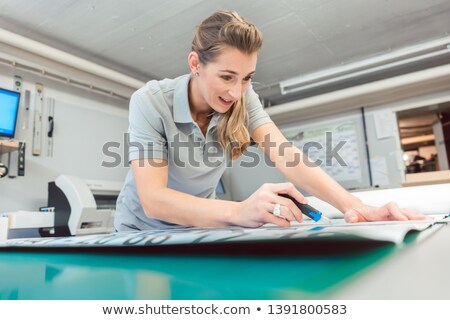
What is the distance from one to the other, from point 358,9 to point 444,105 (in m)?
1.91

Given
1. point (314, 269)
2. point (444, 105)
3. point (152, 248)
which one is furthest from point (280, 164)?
point (444, 105)

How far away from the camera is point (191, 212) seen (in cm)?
74

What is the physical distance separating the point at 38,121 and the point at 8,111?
15.6 inches

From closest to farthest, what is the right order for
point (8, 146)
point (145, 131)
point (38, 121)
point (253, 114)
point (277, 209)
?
point (277, 209), point (145, 131), point (253, 114), point (8, 146), point (38, 121)

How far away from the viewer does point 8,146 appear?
2701 mm

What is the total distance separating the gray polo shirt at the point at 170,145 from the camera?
94 cm

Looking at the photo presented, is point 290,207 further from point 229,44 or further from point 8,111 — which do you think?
point 8,111

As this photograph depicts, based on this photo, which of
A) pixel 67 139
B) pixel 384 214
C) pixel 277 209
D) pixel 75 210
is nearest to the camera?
pixel 277 209

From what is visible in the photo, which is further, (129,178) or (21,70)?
(21,70)

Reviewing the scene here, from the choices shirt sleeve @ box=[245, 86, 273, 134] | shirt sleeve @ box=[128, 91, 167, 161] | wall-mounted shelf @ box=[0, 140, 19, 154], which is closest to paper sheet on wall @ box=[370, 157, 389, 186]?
shirt sleeve @ box=[245, 86, 273, 134]

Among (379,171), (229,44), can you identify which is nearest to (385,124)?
(379,171)

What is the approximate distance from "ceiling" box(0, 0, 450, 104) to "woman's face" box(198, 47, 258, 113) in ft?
5.50

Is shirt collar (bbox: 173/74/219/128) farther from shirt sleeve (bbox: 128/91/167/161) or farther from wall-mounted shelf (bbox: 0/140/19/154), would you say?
wall-mounted shelf (bbox: 0/140/19/154)

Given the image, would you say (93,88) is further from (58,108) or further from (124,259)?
(124,259)
